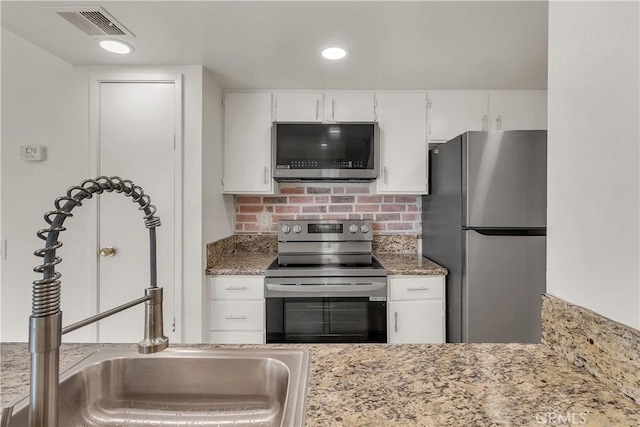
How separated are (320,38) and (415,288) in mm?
1636

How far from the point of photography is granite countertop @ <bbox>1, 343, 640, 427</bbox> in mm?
522

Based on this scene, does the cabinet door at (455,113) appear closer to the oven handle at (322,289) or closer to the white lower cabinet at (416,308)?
the white lower cabinet at (416,308)

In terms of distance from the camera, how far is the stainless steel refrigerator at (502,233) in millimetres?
1775

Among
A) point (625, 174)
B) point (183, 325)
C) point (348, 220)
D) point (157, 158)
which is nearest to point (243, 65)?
point (157, 158)

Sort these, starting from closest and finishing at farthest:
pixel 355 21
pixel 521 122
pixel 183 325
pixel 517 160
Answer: pixel 355 21, pixel 517 160, pixel 183 325, pixel 521 122

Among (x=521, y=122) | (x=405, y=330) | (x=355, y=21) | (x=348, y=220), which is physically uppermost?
(x=355, y=21)

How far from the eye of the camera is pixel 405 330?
209 centimetres

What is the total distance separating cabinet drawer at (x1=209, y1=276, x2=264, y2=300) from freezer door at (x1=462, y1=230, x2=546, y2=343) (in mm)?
1303

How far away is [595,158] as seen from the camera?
2.09ft

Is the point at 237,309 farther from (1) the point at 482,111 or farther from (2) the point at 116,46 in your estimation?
(1) the point at 482,111

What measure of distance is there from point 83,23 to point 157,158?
0.75 m

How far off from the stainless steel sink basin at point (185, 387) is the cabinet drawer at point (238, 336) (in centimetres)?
133

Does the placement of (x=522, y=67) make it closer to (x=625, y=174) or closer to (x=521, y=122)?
(x=521, y=122)

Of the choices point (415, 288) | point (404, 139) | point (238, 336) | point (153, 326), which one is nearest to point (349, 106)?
point (404, 139)
